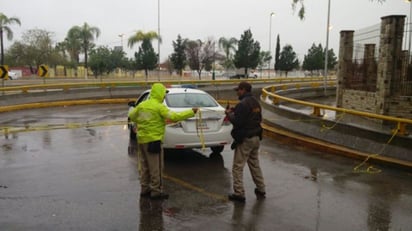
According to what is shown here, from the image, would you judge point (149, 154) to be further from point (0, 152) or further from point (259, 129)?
point (0, 152)

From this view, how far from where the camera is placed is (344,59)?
53.1ft

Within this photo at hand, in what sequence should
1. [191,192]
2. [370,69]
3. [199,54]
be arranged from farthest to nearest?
[199,54] → [370,69] → [191,192]

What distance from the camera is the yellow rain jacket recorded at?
6031mm

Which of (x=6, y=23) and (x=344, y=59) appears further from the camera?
(x=6, y=23)

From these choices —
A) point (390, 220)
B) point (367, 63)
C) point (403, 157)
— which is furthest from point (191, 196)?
point (367, 63)

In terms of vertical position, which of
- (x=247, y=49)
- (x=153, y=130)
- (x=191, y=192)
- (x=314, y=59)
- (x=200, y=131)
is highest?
(x=247, y=49)

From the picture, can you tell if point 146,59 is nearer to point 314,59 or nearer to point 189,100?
point 314,59

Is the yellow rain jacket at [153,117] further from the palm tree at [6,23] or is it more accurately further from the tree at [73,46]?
the tree at [73,46]

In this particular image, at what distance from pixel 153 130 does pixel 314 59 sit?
207 ft

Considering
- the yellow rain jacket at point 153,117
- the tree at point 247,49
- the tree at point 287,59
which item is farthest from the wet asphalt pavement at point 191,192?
the tree at point 287,59

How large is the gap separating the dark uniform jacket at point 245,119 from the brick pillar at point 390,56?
7.78 metres

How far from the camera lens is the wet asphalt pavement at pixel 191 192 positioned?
5.24 metres

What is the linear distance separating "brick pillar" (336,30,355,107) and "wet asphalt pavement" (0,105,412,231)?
22.0ft

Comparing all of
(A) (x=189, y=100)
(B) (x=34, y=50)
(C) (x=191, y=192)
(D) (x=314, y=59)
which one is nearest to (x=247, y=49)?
(D) (x=314, y=59)
